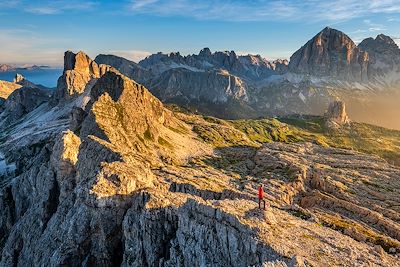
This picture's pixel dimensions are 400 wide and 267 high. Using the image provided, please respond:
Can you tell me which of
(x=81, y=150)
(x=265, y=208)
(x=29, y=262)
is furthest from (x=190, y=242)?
(x=81, y=150)

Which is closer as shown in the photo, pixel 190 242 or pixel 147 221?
pixel 190 242

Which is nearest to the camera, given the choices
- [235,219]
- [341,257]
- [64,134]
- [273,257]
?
[273,257]

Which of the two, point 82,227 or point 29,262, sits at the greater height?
point 82,227

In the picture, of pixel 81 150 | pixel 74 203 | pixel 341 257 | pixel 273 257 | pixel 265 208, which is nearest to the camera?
pixel 273 257

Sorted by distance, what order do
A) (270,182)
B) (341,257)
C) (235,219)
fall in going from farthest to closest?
(270,182) → (235,219) → (341,257)

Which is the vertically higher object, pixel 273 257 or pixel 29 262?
pixel 273 257

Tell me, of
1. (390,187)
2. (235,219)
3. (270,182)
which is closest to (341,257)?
(235,219)

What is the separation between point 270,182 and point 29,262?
103117 millimetres

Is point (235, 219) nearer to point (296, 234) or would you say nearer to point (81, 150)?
point (296, 234)

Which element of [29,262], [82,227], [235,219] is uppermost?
[235,219]

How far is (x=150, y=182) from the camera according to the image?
263 ft

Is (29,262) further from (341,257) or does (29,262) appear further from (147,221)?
(341,257)

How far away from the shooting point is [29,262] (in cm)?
7838

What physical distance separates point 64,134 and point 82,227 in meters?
51.7
